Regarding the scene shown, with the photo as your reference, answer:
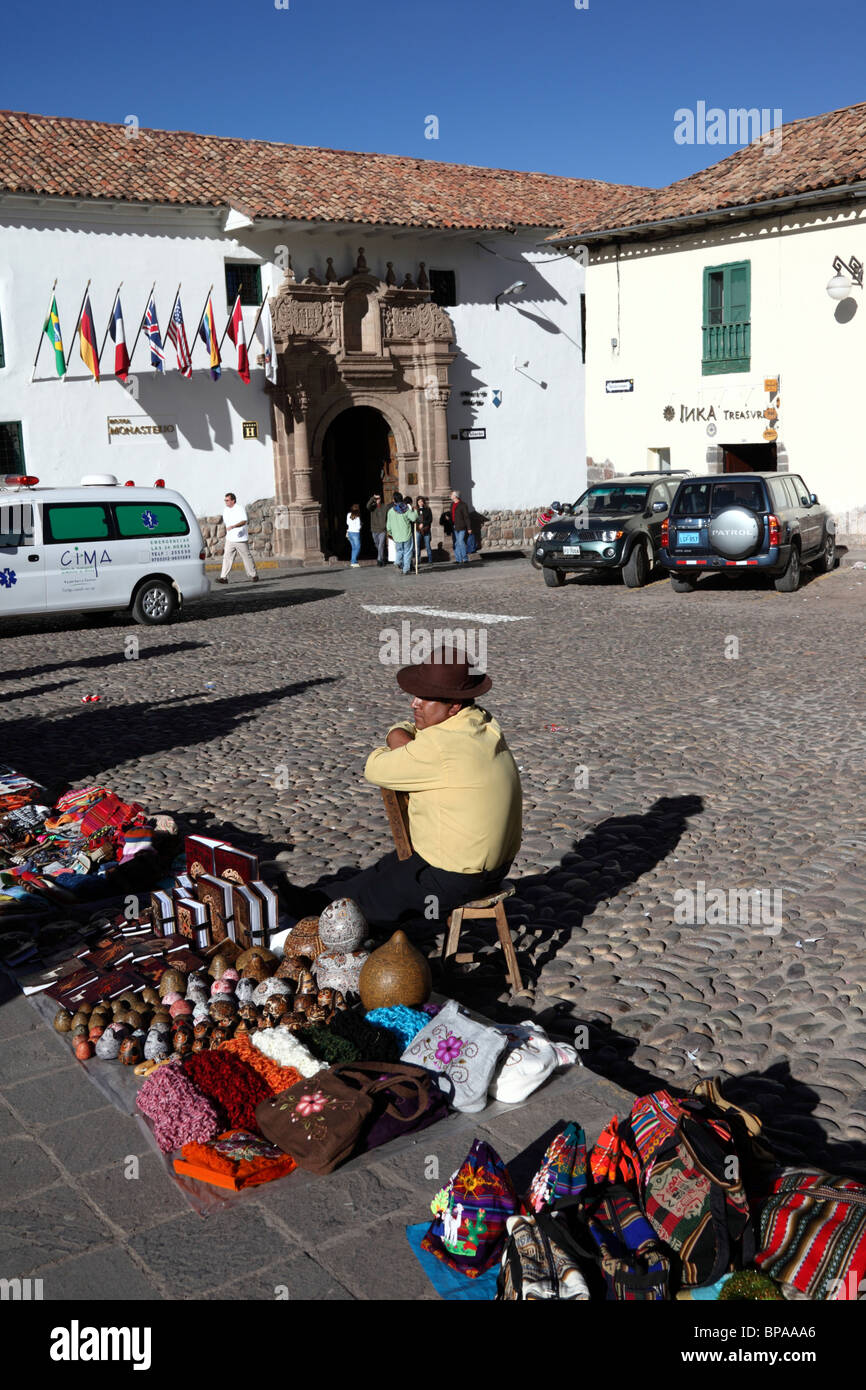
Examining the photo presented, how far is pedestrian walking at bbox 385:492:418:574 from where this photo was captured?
2428 cm

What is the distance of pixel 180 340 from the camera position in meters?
25.3

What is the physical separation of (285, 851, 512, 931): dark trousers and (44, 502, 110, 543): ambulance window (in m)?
11.9

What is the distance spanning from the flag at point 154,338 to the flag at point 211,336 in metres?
1.02

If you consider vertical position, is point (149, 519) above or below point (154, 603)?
above

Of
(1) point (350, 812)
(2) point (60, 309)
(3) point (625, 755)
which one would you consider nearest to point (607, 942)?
(1) point (350, 812)

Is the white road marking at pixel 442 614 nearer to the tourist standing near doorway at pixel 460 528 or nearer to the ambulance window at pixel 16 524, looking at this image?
the ambulance window at pixel 16 524

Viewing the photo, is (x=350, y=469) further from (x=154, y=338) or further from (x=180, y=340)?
(x=154, y=338)

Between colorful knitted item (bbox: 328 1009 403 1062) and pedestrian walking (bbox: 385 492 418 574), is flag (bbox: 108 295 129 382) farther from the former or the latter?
colorful knitted item (bbox: 328 1009 403 1062)

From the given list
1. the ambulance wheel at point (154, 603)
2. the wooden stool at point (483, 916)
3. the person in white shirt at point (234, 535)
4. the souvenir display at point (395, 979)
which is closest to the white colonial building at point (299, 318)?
the person in white shirt at point (234, 535)

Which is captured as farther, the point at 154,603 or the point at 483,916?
the point at 154,603

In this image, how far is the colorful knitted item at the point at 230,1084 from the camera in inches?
155

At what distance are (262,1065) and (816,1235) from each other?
1.93m
